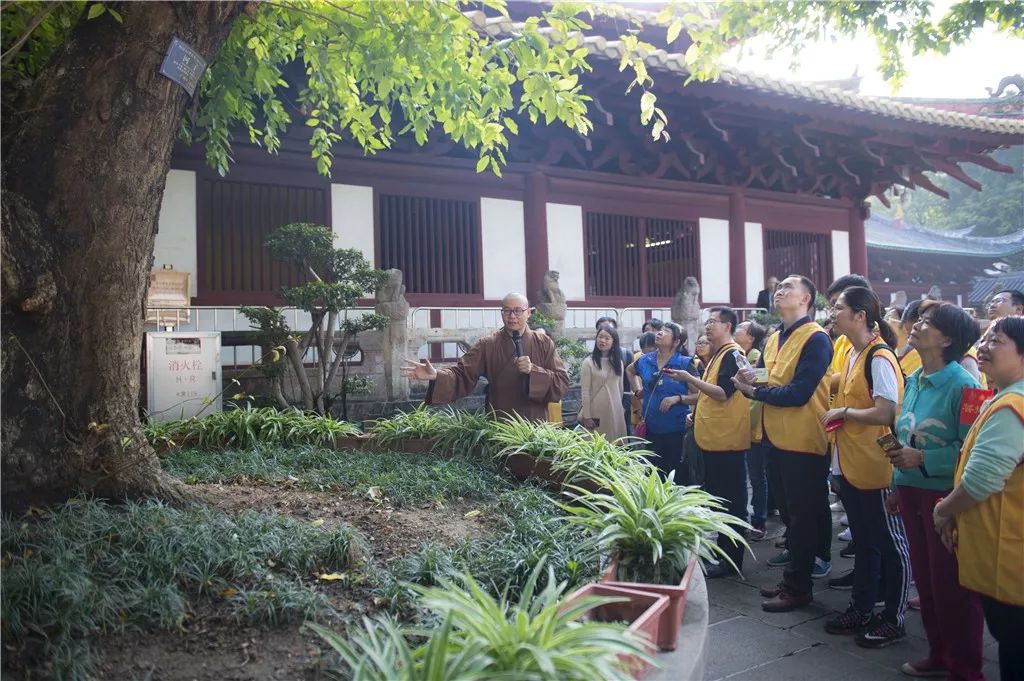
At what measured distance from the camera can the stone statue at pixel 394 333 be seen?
792 cm

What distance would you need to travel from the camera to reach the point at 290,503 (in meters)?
3.88

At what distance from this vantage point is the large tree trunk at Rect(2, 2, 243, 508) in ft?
10.5

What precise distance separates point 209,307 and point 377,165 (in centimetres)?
288

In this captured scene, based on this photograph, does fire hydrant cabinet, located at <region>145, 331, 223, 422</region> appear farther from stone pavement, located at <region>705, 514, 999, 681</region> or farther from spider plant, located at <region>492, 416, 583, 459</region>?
stone pavement, located at <region>705, 514, 999, 681</region>

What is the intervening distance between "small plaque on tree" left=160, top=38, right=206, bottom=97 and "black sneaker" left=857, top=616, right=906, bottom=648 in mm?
4497

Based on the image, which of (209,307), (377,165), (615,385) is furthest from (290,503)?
(377,165)

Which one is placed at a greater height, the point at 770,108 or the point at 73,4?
the point at 770,108

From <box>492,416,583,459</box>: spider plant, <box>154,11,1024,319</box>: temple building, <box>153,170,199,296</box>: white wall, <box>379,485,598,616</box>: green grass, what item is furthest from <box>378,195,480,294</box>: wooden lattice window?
<box>379,485,598,616</box>: green grass

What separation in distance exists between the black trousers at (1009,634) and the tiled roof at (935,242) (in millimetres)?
20662

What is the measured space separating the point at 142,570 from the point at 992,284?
28363 mm

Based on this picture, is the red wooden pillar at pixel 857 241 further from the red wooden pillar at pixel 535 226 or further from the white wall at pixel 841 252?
the red wooden pillar at pixel 535 226

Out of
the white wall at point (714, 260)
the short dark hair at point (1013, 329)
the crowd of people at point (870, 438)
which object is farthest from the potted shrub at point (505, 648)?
the white wall at point (714, 260)

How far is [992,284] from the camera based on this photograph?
24484mm

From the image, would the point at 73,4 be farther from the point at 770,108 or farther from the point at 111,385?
the point at 770,108
